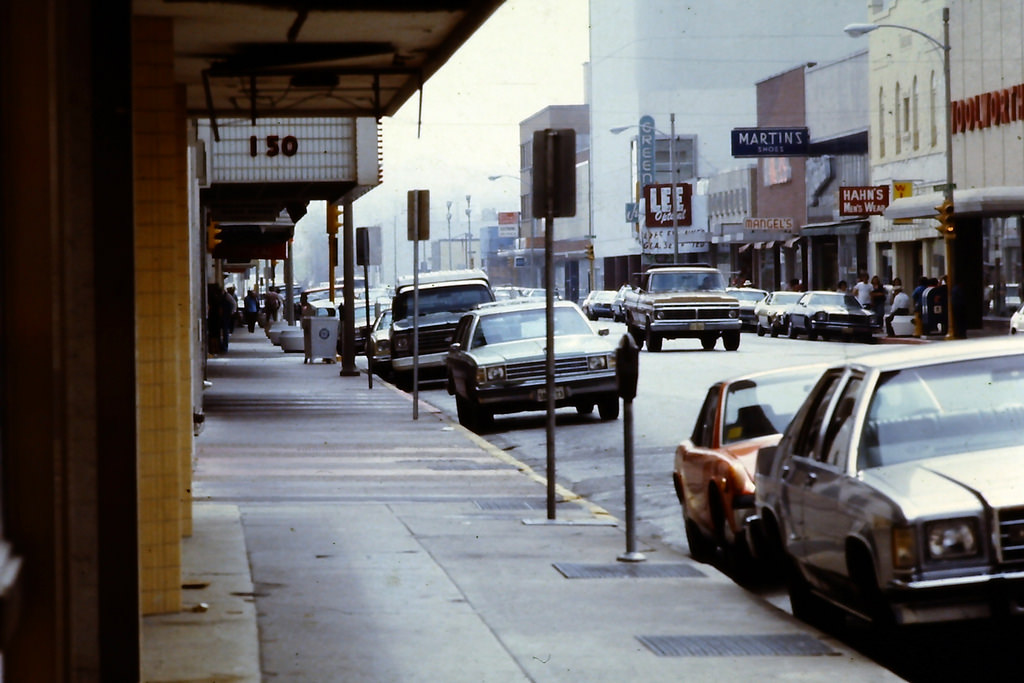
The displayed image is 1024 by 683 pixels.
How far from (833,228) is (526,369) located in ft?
142

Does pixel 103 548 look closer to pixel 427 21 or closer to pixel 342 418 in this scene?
pixel 427 21

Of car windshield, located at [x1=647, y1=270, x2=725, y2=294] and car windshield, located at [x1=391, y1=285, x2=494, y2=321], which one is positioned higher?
car windshield, located at [x1=647, y1=270, x2=725, y2=294]

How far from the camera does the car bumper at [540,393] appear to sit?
66.7 feet

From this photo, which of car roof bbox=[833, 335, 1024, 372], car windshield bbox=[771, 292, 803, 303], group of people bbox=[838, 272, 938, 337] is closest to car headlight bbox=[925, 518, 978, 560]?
car roof bbox=[833, 335, 1024, 372]

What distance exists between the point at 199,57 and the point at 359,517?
4.11 m

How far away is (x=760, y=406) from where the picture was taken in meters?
10.8

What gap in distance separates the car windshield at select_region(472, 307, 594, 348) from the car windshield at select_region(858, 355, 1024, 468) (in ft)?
46.1

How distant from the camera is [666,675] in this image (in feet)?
22.6

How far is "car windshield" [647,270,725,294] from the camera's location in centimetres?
4066

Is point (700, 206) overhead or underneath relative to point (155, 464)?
overhead

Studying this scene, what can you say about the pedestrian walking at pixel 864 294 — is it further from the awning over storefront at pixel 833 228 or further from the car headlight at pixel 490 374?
the car headlight at pixel 490 374

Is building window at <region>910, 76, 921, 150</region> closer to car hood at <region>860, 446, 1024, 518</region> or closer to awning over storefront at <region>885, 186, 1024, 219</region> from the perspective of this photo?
awning over storefront at <region>885, 186, 1024, 219</region>

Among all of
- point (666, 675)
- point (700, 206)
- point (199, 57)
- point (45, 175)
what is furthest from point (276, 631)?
point (700, 206)

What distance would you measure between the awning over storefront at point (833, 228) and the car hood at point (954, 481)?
5346cm
